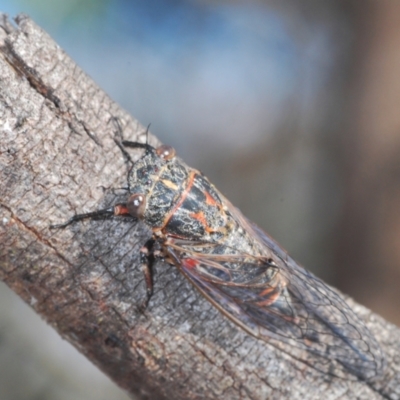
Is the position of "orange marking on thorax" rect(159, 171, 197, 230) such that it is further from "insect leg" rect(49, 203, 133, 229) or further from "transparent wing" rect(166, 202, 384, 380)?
"insect leg" rect(49, 203, 133, 229)

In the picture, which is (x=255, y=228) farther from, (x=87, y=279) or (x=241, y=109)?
(x=241, y=109)

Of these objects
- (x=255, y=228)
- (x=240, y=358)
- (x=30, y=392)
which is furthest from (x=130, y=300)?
(x=30, y=392)

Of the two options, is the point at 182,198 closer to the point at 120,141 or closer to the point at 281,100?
the point at 120,141

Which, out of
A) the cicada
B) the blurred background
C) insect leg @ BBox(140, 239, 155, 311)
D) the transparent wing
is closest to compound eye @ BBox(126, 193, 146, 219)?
the cicada

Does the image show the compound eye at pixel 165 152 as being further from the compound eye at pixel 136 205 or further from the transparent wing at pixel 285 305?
the transparent wing at pixel 285 305

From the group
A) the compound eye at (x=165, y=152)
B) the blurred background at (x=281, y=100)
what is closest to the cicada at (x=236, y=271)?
the compound eye at (x=165, y=152)
